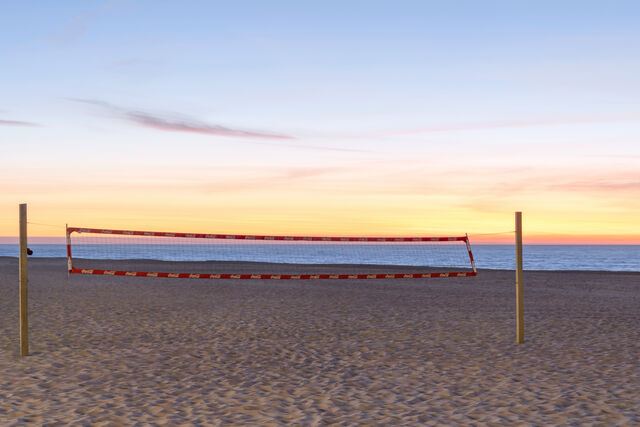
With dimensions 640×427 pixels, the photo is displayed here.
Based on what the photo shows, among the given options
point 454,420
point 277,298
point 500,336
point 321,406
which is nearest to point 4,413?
point 321,406

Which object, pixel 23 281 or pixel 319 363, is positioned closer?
pixel 319 363

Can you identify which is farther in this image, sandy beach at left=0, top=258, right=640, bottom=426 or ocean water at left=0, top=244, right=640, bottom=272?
ocean water at left=0, top=244, right=640, bottom=272

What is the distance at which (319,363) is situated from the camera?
8.48 m

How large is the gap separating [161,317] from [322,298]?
5.65 m

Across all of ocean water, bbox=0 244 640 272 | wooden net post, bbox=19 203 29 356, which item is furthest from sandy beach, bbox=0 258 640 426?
ocean water, bbox=0 244 640 272

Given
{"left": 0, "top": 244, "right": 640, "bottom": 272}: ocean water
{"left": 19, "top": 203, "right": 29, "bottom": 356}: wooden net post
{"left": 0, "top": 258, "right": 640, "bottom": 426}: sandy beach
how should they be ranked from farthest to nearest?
{"left": 0, "top": 244, "right": 640, "bottom": 272}: ocean water, {"left": 19, "top": 203, "right": 29, "bottom": 356}: wooden net post, {"left": 0, "top": 258, "right": 640, "bottom": 426}: sandy beach

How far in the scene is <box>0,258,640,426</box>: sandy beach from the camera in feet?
20.0

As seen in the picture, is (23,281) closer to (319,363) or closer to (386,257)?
(319,363)

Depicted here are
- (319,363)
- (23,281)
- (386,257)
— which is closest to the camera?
(319,363)

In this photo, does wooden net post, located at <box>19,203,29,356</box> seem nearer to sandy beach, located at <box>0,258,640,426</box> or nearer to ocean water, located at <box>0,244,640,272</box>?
sandy beach, located at <box>0,258,640,426</box>

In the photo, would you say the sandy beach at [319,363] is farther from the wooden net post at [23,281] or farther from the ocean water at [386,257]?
the ocean water at [386,257]

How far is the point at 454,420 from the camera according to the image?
580cm

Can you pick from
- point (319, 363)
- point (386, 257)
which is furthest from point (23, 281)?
point (386, 257)

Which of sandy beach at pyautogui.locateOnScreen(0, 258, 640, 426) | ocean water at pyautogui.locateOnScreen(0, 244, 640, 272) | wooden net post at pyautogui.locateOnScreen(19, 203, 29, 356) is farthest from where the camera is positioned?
ocean water at pyautogui.locateOnScreen(0, 244, 640, 272)
